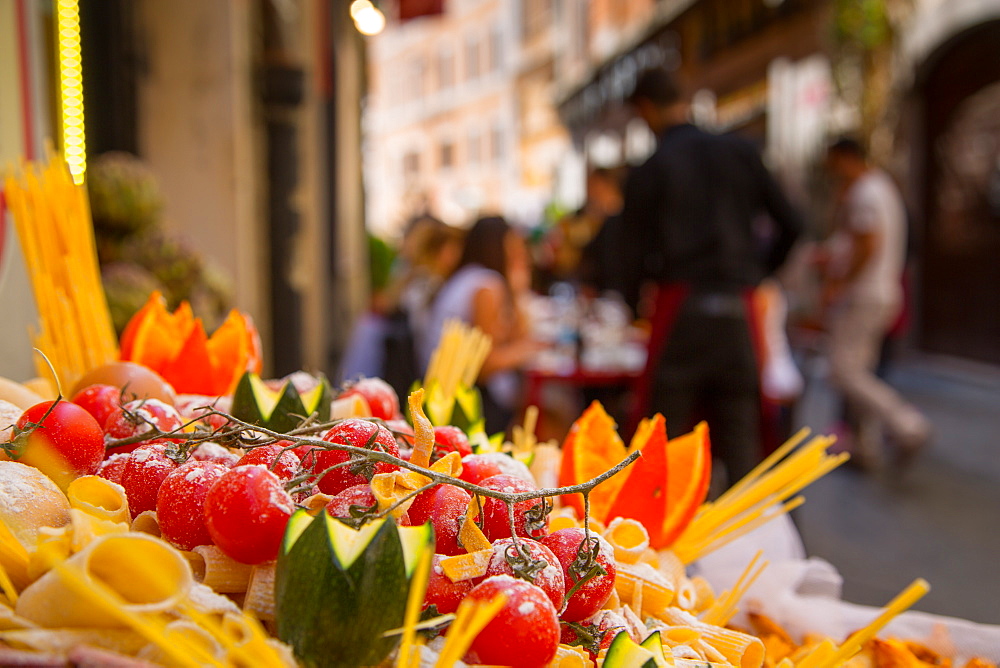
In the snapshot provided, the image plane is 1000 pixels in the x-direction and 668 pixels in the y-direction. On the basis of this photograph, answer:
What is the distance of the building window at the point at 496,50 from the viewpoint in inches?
1143

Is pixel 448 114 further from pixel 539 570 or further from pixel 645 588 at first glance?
pixel 539 570

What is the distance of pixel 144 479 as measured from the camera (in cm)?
78

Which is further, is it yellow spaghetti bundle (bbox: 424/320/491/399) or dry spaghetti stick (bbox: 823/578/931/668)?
yellow spaghetti bundle (bbox: 424/320/491/399)

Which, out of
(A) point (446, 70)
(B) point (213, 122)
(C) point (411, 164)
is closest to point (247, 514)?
(B) point (213, 122)

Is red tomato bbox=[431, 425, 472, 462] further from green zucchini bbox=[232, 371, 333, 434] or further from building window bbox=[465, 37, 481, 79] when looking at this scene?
building window bbox=[465, 37, 481, 79]

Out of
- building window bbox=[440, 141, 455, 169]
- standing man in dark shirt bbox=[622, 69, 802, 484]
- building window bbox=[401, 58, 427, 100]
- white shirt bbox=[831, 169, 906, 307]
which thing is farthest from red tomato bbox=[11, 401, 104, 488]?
building window bbox=[401, 58, 427, 100]

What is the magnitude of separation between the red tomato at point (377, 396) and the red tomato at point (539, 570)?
1.41 feet

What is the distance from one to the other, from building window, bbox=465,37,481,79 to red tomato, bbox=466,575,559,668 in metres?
31.9

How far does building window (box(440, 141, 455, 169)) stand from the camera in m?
33.3

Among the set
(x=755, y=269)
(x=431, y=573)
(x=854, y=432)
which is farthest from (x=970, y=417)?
(x=431, y=573)

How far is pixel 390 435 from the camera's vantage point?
842 mm

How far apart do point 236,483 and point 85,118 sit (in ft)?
8.80

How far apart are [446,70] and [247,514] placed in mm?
34545

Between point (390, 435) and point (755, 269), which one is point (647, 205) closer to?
point (755, 269)
